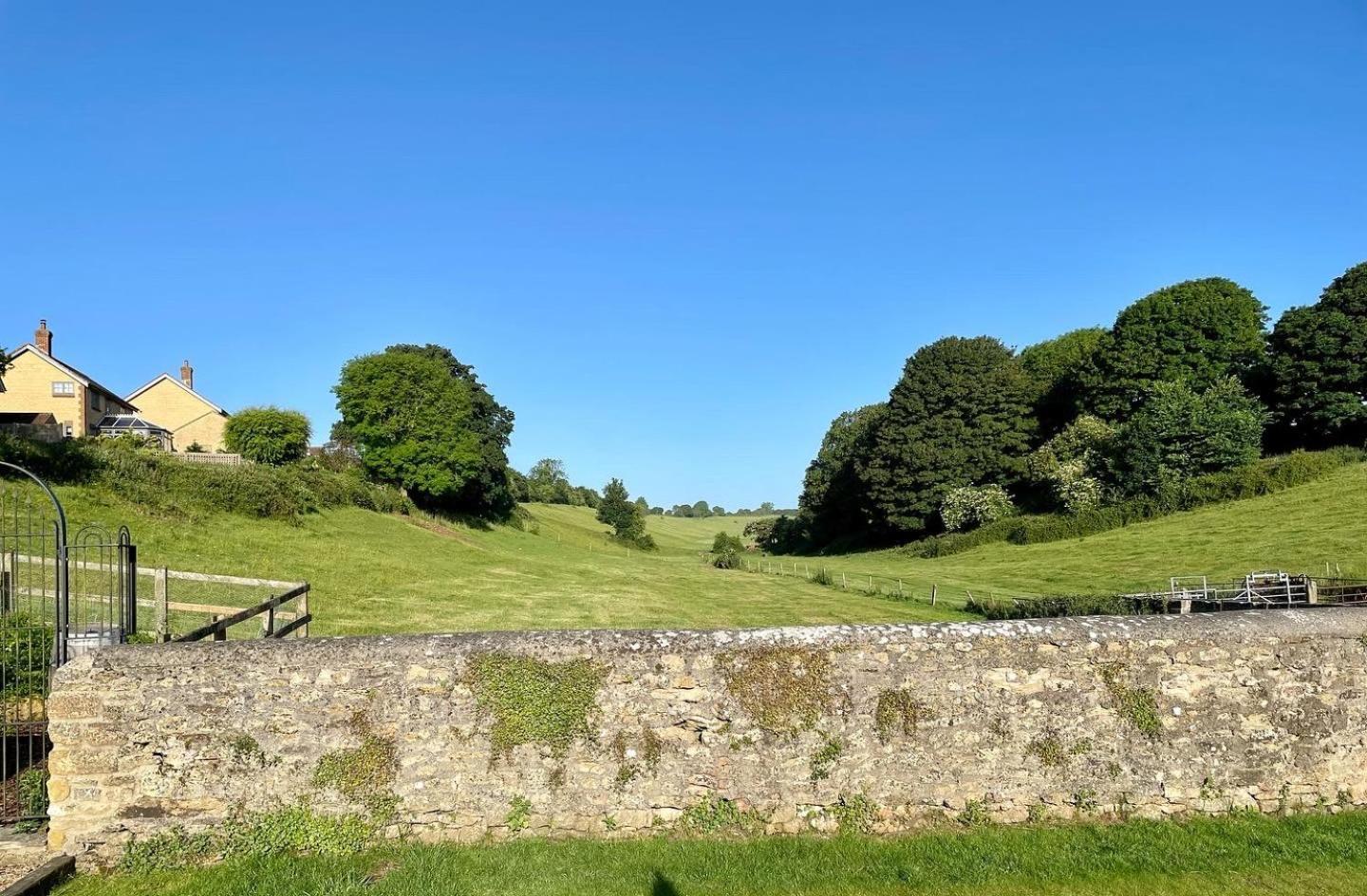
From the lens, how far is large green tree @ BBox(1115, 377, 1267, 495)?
47438 mm

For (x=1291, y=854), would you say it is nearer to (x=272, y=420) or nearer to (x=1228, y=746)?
(x=1228, y=746)

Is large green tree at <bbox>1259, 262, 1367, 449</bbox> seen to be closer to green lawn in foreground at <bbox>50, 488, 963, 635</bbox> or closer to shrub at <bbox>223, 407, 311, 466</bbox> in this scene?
green lawn in foreground at <bbox>50, 488, 963, 635</bbox>

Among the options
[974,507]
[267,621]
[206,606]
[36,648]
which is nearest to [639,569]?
[974,507]

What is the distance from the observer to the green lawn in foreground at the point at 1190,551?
3212cm

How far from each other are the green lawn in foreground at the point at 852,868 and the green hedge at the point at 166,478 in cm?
2775

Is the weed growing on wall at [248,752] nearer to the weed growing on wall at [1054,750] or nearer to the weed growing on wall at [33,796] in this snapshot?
the weed growing on wall at [33,796]

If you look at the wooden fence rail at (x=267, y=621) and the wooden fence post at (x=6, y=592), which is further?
the wooden fence post at (x=6, y=592)

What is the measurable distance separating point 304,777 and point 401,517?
4572cm

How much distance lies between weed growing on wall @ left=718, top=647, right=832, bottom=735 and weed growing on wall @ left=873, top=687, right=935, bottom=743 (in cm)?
49

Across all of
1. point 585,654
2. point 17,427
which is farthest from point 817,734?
point 17,427

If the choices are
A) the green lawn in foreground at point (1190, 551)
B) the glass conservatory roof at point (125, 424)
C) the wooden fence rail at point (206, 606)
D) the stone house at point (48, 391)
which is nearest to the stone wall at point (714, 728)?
the wooden fence rail at point (206, 606)

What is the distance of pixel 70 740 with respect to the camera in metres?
6.20

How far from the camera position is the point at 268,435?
56031mm

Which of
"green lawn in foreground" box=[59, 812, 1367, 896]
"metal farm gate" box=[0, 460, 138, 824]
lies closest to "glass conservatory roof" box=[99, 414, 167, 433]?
"metal farm gate" box=[0, 460, 138, 824]
